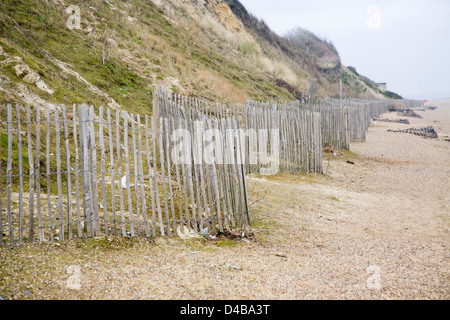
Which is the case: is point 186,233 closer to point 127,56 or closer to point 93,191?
point 93,191

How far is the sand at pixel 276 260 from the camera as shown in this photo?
10.5 ft

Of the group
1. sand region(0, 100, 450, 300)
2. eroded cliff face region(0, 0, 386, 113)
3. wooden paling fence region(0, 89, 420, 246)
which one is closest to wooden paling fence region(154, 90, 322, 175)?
sand region(0, 100, 450, 300)

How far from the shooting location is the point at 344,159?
1183 cm

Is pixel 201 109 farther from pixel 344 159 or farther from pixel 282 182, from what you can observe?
pixel 344 159

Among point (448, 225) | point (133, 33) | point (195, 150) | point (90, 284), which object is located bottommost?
point (448, 225)

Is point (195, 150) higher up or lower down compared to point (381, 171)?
higher up

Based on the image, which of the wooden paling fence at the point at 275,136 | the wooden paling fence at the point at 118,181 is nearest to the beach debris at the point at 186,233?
the wooden paling fence at the point at 118,181

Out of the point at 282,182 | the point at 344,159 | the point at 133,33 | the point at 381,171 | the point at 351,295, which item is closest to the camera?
the point at 351,295

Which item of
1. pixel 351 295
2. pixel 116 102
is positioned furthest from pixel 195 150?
pixel 116 102

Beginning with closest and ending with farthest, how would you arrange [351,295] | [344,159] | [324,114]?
[351,295], [344,159], [324,114]

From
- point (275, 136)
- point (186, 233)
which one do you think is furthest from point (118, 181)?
point (275, 136)

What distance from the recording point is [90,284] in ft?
10.3

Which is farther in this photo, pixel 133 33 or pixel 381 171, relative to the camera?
pixel 133 33
